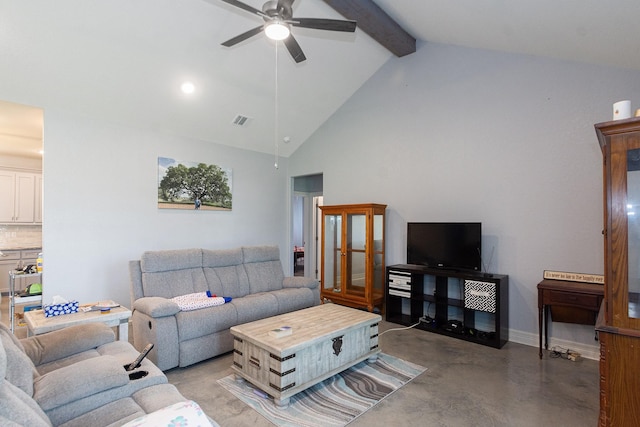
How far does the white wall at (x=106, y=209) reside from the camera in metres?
3.78

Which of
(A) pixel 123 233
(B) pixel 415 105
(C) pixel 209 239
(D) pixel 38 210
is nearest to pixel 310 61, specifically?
(B) pixel 415 105

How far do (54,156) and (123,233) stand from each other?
3.78ft

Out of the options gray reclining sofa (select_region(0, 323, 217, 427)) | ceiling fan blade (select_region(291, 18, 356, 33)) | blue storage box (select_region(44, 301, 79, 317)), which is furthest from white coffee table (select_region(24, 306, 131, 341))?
ceiling fan blade (select_region(291, 18, 356, 33))

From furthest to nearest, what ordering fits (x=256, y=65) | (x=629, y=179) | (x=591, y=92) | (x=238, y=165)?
(x=238, y=165) → (x=256, y=65) → (x=591, y=92) → (x=629, y=179)

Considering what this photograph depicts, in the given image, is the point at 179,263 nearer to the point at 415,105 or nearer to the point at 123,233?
the point at 123,233

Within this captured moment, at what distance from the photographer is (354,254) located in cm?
489

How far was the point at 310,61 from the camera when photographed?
434 cm

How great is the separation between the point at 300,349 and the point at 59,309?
2.17 m

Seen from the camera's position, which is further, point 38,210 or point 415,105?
point 38,210

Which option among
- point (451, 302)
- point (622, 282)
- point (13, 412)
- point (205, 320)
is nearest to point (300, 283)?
point (205, 320)

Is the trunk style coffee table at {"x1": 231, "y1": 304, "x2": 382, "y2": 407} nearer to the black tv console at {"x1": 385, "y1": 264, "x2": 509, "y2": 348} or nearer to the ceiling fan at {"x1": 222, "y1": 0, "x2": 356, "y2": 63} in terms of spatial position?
the black tv console at {"x1": 385, "y1": 264, "x2": 509, "y2": 348}

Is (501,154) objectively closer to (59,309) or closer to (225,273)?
(225,273)

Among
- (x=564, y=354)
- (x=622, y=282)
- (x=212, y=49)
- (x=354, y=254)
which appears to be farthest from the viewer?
(x=354, y=254)

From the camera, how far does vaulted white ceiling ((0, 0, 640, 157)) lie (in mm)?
2805
